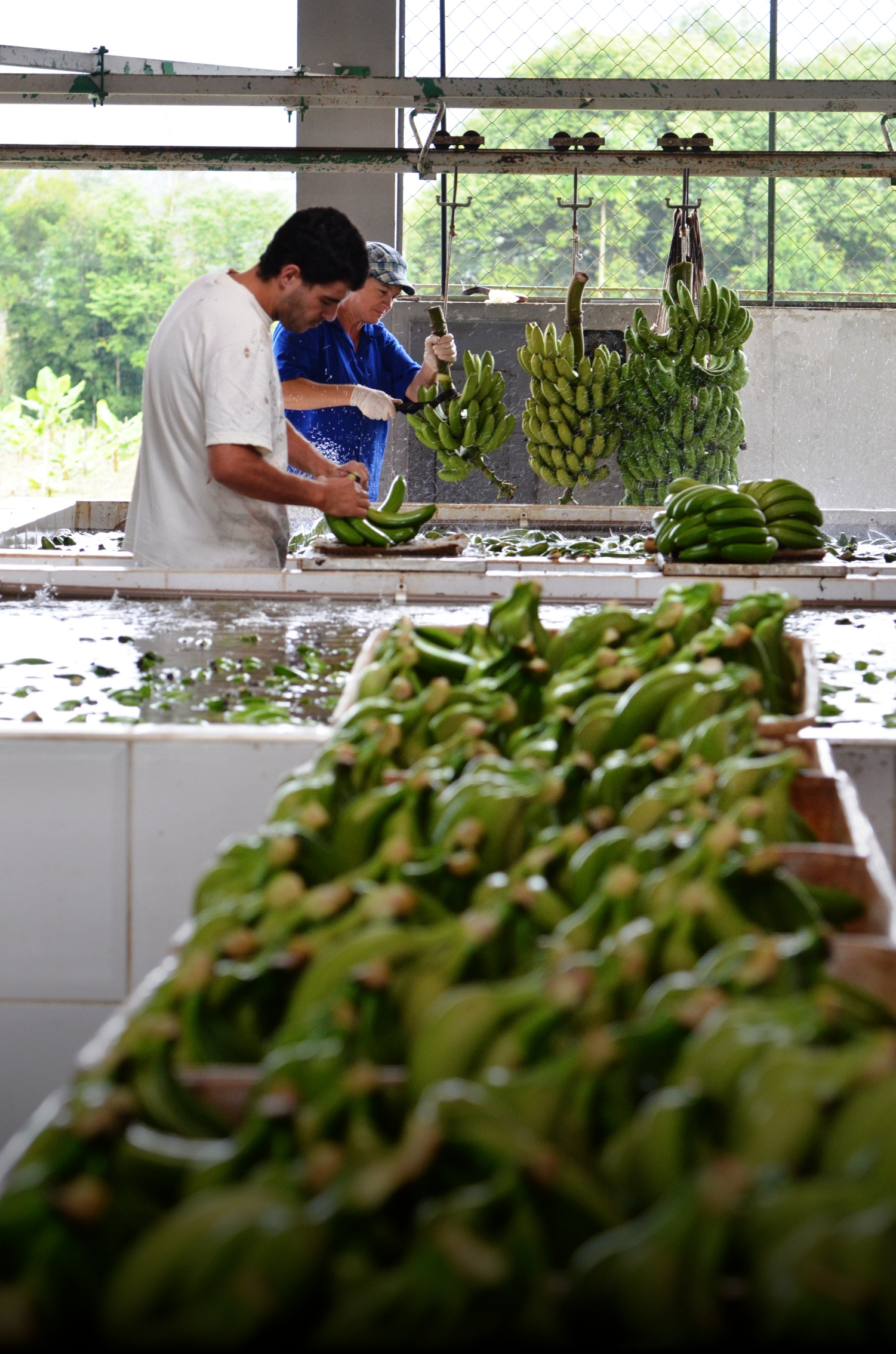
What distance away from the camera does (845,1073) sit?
2.18ft

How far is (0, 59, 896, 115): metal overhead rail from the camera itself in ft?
14.1

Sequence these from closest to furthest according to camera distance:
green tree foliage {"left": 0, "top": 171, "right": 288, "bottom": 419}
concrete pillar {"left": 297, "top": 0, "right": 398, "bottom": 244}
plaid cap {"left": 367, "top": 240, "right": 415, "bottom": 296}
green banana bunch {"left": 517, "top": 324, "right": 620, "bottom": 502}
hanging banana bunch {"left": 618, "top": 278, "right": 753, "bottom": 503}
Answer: plaid cap {"left": 367, "top": 240, "right": 415, "bottom": 296} → hanging banana bunch {"left": 618, "top": 278, "right": 753, "bottom": 503} → green banana bunch {"left": 517, "top": 324, "right": 620, "bottom": 502} → concrete pillar {"left": 297, "top": 0, "right": 398, "bottom": 244} → green tree foliage {"left": 0, "top": 171, "right": 288, "bottom": 419}

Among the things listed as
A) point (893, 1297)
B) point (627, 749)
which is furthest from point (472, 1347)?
point (627, 749)

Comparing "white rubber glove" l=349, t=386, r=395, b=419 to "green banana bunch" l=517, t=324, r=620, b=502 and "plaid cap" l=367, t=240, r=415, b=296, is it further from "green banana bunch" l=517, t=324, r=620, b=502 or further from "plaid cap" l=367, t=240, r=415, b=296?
"green banana bunch" l=517, t=324, r=620, b=502

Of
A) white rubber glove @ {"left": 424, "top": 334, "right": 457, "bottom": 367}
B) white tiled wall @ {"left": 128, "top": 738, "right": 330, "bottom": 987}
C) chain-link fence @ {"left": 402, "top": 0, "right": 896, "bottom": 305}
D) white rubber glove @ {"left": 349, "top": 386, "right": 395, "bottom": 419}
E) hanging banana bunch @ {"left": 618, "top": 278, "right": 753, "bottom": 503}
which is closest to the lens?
white tiled wall @ {"left": 128, "top": 738, "right": 330, "bottom": 987}

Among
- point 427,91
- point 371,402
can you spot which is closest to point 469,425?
point 371,402

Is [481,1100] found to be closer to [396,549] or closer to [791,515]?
[396,549]

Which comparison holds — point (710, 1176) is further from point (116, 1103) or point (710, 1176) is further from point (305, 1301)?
point (116, 1103)

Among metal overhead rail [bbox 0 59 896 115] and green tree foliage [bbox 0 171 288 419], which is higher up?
green tree foliage [bbox 0 171 288 419]

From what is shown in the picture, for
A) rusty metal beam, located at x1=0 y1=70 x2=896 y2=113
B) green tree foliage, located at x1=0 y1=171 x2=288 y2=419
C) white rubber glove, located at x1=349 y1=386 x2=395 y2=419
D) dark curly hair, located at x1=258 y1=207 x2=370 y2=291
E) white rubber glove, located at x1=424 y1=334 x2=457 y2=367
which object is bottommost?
white rubber glove, located at x1=349 y1=386 x2=395 y2=419

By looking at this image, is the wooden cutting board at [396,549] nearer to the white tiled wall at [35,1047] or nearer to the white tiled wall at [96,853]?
the white tiled wall at [96,853]

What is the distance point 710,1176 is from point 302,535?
12.5 feet

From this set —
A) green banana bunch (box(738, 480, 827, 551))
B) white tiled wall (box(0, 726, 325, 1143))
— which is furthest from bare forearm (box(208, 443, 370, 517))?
white tiled wall (box(0, 726, 325, 1143))

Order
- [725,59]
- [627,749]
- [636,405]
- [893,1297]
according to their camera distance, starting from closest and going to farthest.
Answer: [893,1297], [627,749], [636,405], [725,59]
